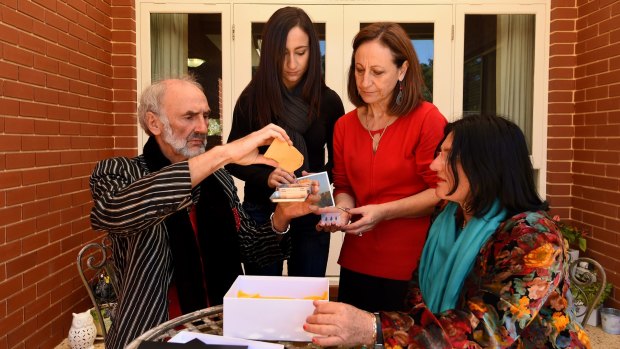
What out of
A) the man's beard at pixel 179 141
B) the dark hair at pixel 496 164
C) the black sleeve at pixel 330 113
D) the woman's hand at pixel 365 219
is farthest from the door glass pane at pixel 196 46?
the dark hair at pixel 496 164

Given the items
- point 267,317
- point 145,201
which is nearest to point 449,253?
point 267,317

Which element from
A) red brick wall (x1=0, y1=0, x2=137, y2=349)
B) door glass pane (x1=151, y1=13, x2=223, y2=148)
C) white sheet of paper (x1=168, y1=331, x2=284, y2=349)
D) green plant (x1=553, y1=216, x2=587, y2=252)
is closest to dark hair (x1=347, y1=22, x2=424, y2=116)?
white sheet of paper (x1=168, y1=331, x2=284, y2=349)

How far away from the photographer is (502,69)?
4914 mm

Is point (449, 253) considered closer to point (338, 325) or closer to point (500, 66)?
point (338, 325)

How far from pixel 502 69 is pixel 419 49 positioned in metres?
0.83

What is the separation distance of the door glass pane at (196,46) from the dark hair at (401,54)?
2.82 meters

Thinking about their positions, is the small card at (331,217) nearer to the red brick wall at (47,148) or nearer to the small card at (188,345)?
the small card at (188,345)

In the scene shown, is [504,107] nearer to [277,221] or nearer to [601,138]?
[601,138]

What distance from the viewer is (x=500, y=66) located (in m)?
4.91

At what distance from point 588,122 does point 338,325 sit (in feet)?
13.2

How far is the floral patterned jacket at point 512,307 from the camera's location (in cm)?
127

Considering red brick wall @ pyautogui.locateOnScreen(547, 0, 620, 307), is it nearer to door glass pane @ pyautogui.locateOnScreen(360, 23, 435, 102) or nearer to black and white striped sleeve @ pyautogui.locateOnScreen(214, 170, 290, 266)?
door glass pane @ pyautogui.locateOnScreen(360, 23, 435, 102)

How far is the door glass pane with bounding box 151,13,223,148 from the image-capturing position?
4762 millimetres

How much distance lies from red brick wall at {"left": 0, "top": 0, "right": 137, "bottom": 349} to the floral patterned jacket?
263cm
